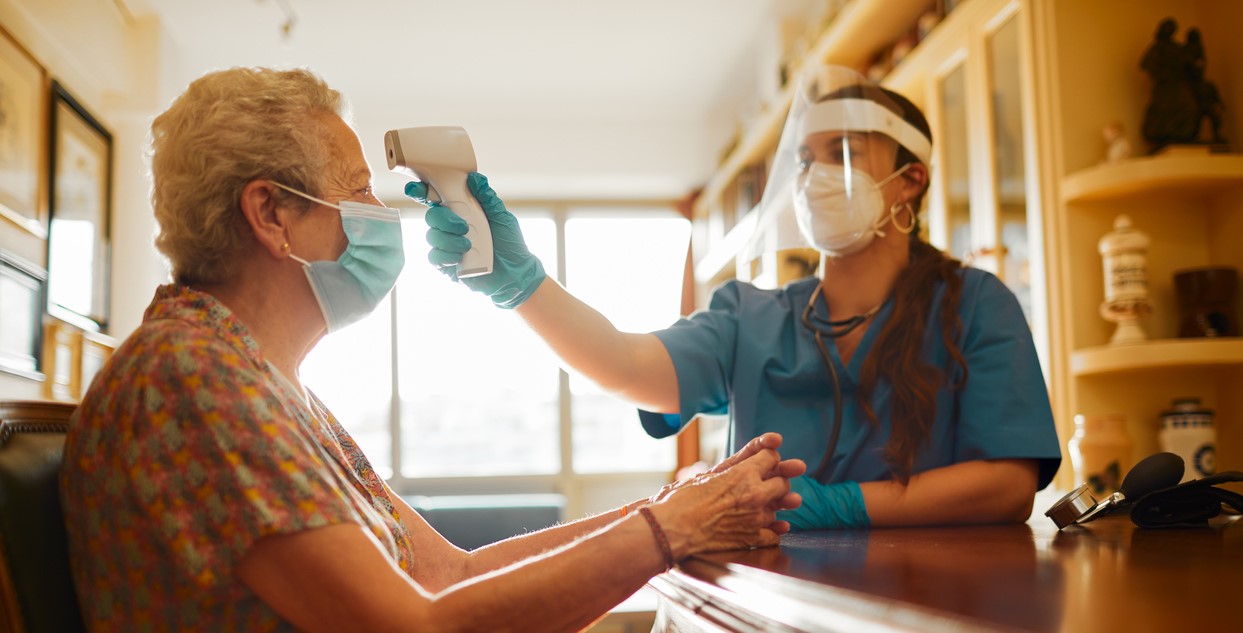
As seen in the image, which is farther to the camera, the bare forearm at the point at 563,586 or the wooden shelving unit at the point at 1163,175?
the wooden shelving unit at the point at 1163,175

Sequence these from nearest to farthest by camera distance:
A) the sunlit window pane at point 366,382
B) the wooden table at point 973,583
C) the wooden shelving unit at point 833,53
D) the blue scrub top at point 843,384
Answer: the wooden table at point 973,583 → the blue scrub top at point 843,384 → the wooden shelving unit at point 833,53 → the sunlit window pane at point 366,382

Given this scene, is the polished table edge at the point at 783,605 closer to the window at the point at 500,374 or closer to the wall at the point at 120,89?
the wall at the point at 120,89

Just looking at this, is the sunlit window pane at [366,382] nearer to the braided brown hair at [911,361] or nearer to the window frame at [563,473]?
the window frame at [563,473]

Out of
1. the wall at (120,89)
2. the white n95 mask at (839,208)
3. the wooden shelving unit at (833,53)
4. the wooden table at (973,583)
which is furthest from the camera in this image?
the wall at (120,89)

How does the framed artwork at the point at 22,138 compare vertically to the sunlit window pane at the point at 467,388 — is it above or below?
above

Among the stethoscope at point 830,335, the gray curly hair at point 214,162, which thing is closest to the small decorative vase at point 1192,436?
the stethoscope at point 830,335

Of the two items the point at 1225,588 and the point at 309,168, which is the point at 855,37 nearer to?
the point at 309,168

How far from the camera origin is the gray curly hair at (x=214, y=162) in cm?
116

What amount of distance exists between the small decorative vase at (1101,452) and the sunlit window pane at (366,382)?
17.2ft

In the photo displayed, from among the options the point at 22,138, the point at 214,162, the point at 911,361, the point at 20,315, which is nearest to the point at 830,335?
the point at 911,361

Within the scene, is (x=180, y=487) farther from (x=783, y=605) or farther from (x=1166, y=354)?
(x=1166, y=354)

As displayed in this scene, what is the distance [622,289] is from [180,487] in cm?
647

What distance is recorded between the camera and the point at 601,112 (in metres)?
6.56

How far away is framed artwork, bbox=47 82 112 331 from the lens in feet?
13.6
